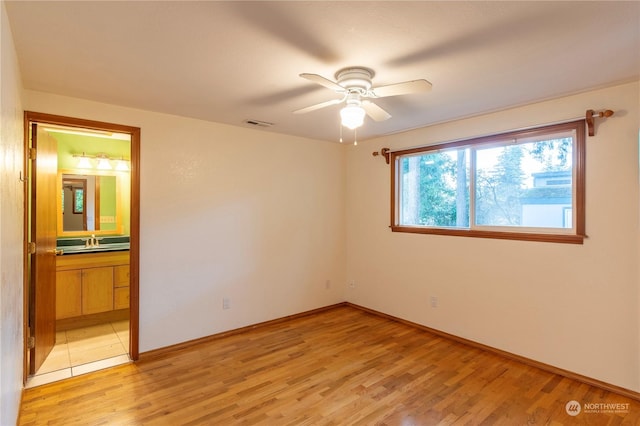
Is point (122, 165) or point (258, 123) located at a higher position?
point (258, 123)

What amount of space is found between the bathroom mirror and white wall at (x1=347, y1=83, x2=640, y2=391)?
12.6 ft

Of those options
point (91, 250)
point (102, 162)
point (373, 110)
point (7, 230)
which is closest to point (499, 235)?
point (373, 110)

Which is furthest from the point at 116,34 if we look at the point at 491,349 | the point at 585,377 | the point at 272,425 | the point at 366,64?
the point at 585,377

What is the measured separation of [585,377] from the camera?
2.63 metres

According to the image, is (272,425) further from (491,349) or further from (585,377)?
(585,377)

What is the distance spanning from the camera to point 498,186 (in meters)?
3.23

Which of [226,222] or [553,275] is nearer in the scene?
[553,275]

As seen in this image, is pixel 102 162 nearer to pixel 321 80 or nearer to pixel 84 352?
pixel 84 352

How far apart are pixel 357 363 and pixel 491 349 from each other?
1.36 metres

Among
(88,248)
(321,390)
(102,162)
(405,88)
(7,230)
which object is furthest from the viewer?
(102,162)

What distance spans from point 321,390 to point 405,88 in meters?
2.27

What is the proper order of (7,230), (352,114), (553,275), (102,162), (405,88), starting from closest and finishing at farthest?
1. (7,230)
2. (405,88)
3. (352,114)
4. (553,275)
5. (102,162)

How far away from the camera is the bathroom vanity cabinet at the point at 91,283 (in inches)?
146

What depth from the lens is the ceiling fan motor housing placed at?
2.15m
